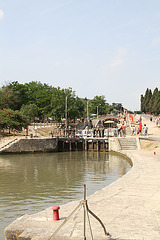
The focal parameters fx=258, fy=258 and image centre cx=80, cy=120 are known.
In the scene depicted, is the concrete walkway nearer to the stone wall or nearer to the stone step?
the stone step

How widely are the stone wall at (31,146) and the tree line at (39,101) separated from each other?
21.7 ft

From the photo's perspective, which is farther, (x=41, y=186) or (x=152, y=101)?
(x=152, y=101)

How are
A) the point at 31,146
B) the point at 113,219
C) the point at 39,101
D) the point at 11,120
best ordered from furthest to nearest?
the point at 39,101, the point at 11,120, the point at 31,146, the point at 113,219

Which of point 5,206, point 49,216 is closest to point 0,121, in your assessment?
point 5,206

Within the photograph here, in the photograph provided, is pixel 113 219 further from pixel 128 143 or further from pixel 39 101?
pixel 39 101

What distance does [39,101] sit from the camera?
77.6 m

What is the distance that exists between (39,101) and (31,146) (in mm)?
43803

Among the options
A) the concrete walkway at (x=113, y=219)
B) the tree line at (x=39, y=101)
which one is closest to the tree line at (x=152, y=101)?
the tree line at (x=39, y=101)

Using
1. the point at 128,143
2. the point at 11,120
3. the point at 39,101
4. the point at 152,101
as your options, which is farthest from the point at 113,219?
the point at 152,101

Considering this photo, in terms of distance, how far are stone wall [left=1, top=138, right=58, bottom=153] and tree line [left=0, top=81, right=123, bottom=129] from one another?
6606 millimetres

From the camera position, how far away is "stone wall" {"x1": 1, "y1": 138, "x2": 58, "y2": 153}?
3425 centimetres

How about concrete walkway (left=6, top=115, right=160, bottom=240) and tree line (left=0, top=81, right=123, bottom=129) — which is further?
tree line (left=0, top=81, right=123, bottom=129)

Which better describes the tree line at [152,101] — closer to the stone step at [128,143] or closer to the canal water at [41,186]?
the stone step at [128,143]

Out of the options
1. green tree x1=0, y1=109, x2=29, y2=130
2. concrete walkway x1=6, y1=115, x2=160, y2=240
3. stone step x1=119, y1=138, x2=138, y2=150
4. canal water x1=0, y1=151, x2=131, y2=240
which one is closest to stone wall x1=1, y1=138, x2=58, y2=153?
green tree x1=0, y1=109, x2=29, y2=130
